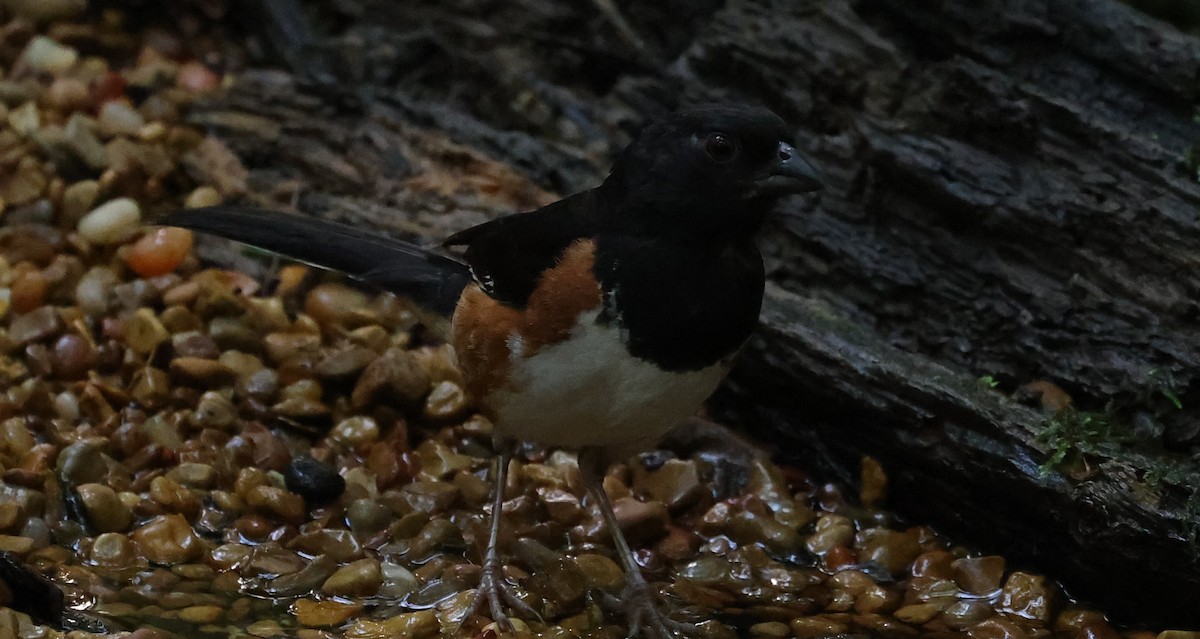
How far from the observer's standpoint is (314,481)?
2.90m

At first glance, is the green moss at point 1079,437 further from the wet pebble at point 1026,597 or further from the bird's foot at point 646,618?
the bird's foot at point 646,618

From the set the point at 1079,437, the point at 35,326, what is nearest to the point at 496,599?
the point at 1079,437

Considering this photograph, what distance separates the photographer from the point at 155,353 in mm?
3311

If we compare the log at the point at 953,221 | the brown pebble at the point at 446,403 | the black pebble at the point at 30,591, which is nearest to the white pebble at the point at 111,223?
the log at the point at 953,221

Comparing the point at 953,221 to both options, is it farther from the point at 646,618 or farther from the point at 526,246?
the point at 646,618

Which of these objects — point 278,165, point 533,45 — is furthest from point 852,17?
point 278,165

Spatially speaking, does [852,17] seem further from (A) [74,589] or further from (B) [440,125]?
(A) [74,589]

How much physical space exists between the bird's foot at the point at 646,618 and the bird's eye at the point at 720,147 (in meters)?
0.94

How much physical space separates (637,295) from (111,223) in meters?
2.07

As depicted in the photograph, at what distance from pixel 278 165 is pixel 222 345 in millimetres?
884

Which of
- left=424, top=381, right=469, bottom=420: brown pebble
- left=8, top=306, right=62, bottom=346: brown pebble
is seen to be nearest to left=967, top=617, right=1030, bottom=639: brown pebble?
left=424, top=381, right=469, bottom=420: brown pebble

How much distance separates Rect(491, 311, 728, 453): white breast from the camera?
2418 millimetres

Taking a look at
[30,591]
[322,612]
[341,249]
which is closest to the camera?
[30,591]

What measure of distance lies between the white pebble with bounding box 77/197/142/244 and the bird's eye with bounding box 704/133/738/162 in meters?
2.11
